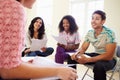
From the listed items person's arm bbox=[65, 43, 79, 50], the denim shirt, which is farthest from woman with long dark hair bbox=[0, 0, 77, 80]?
person's arm bbox=[65, 43, 79, 50]

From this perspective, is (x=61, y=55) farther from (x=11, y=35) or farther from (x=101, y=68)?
(x=11, y=35)

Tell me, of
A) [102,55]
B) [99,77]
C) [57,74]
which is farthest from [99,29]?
[57,74]

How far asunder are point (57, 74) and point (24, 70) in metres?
0.14

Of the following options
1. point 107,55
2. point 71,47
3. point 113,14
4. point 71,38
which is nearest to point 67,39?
point 71,38

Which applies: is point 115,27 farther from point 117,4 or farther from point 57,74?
point 57,74

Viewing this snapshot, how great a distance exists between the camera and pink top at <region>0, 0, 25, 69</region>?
2.75 feet

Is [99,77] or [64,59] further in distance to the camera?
[64,59]

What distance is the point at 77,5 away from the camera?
555 cm

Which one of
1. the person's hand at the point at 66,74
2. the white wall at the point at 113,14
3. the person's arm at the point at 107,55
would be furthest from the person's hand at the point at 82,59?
the person's hand at the point at 66,74

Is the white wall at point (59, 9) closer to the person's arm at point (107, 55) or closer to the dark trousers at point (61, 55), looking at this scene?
the dark trousers at point (61, 55)

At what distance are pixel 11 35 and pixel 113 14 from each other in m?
3.78

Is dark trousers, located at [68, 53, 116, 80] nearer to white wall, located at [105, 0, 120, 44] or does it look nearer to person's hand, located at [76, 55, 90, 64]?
person's hand, located at [76, 55, 90, 64]

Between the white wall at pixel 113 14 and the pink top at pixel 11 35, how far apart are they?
3.59m

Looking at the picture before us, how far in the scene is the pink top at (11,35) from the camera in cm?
84
